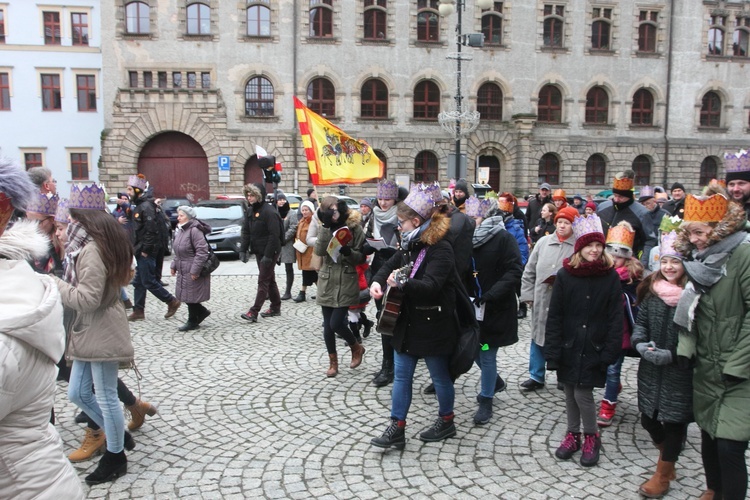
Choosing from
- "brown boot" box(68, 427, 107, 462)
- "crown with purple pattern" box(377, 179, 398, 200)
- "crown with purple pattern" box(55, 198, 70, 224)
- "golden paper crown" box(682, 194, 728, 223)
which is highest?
"crown with purple pattern" box(377, 179, 398, 200)

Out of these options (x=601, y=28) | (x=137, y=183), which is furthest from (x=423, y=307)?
(x=601, y=28)

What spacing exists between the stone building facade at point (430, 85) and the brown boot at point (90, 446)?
25.7 meters

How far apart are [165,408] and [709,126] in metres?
36.6

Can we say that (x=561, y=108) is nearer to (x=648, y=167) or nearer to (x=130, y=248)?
(x=648, y=167)

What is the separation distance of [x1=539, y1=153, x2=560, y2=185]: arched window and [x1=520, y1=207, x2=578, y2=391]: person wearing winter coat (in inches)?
1096

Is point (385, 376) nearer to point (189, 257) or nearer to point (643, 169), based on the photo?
point (189, 257)

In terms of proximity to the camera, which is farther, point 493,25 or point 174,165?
point 493,25

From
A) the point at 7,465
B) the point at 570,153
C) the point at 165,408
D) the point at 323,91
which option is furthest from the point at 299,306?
the point at 570,153

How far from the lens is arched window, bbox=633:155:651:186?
32.6 meters

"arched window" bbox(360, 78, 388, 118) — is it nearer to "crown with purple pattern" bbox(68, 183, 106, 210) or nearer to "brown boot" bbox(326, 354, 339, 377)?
"brown boot" bbox(326, 354, 339, 377)

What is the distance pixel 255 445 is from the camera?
4.30m

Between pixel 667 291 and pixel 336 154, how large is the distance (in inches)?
255

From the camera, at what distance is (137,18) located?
28.1 m

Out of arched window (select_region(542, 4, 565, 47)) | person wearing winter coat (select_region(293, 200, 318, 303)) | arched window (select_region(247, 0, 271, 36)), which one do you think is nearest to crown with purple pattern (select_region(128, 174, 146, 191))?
person wearing winter coat (select_region(293, 200, 318, 303))
